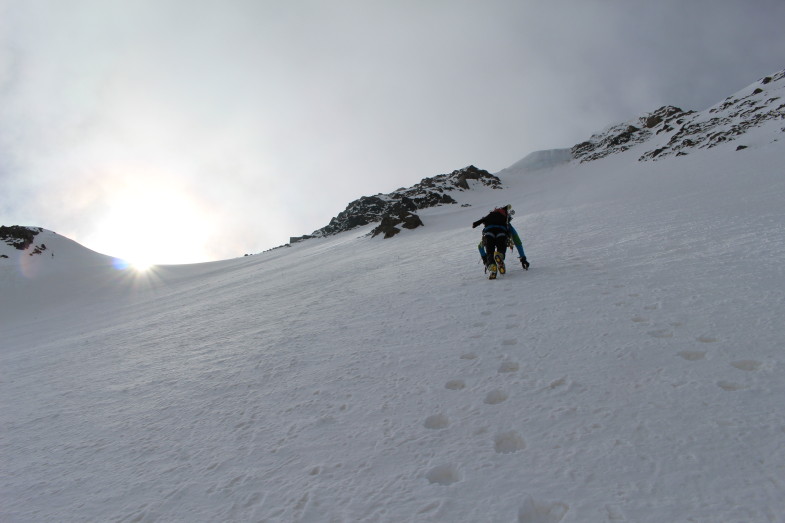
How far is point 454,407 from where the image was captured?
3326mm

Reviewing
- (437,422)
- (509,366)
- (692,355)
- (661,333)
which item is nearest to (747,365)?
(692,355)

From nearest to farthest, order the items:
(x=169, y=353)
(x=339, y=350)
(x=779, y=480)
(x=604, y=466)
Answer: (x=779, y=480) < (x=604, y=466) < (x=339, y=350) < (x=169, y=353)

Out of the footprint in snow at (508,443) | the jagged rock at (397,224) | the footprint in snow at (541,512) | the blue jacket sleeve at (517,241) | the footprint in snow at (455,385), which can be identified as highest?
the jagged rock at (397,224)

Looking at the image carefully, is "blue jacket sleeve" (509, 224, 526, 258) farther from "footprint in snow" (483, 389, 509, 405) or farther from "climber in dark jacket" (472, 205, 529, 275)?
"footprint in snow" (483, 389, 509, 405)

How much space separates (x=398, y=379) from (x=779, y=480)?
9.32 feet

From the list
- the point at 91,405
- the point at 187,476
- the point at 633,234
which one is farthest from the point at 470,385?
the point at 633,234

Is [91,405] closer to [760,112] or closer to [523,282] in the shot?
[523,282]

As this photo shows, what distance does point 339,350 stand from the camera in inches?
206

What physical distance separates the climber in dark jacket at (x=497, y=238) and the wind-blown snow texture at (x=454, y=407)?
47 centimetres

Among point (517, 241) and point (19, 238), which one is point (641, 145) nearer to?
point (517, 241)

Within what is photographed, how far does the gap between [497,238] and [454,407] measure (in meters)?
5.43

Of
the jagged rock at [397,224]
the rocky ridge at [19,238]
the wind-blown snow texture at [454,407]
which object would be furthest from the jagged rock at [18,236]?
the wind-blown snow texture at [454,407]

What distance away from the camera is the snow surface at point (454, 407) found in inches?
92.2

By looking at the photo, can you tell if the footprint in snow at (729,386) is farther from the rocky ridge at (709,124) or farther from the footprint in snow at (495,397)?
the rocky ridge at (709,124)
